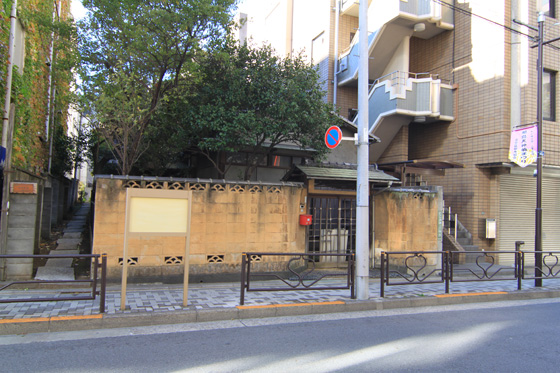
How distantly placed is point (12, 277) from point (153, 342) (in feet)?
14.9

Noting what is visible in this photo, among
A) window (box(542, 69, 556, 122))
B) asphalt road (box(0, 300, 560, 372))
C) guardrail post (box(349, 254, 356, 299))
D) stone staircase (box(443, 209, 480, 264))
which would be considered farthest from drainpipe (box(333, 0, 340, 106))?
asphalt road (box(0, 300, 560, 372))

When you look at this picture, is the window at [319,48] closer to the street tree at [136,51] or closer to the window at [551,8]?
the window at [551,8]

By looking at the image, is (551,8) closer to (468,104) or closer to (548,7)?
(548,7)

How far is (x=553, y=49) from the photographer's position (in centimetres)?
1521

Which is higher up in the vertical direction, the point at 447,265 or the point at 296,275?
the point at 447,265

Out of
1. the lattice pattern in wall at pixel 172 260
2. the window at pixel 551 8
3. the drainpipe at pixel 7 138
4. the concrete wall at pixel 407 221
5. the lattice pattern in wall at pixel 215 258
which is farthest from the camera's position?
the window at pixel 551 8

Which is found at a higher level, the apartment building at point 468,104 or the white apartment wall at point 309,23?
the white apartment wall at point 309,23

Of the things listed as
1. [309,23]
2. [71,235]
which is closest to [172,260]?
[71,235]

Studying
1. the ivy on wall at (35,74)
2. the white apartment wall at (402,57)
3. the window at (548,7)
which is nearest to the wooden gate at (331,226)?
the ivy on wall at (35,74)

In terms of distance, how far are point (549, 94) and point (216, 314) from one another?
52.6ft

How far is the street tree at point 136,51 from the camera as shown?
9148 millimetres

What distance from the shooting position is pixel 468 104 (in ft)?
51.6

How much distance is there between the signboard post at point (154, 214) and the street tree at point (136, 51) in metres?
3.57

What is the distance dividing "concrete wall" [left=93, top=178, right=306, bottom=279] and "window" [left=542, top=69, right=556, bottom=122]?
38.6 feet
